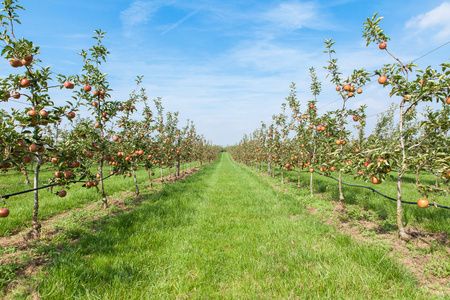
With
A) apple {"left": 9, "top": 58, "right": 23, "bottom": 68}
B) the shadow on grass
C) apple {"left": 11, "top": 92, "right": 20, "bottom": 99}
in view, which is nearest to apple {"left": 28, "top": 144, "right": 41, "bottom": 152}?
apple {"left": 11, "top": 92, "right": 20, "bottom": 99}

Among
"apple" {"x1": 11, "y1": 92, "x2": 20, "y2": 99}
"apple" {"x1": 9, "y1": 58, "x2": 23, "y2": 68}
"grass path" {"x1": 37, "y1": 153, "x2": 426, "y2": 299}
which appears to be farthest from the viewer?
"apple" {"x1": 11, "y1": 92, "x2": 20, "y2": 99}

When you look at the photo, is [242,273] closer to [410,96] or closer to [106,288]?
[106,288]

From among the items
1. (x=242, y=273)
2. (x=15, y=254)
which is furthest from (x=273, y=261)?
(x=15, y=254)

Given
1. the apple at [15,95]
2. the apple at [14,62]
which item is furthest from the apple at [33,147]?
the apple at [14,62]

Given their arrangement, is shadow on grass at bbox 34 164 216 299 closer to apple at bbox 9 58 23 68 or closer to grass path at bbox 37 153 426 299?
grass path at bbox 37 153 426 299

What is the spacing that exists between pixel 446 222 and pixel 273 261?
4.56m

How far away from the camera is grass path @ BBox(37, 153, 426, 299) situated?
2951mm

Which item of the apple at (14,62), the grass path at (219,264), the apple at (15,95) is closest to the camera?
the grass path at (219,264)

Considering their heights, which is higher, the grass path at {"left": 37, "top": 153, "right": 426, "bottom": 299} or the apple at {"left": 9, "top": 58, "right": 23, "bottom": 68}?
the apple at {"left": 9, "top": 58, "right": 23, "bottom": 68}

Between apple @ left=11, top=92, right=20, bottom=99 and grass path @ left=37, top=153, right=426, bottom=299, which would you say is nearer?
grass path @ left=37, top=153, right=426, bottom=299

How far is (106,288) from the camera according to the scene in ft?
9.82

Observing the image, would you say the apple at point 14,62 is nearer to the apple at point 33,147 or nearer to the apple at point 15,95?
the apple at point 15,95

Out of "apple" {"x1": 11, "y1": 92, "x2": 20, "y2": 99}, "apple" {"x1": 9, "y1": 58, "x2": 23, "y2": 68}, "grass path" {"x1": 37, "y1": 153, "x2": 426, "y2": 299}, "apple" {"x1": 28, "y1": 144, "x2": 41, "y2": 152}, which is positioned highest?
"apple" {"x1": 9, "y1": 58, "x2": 23, "y2": 68}

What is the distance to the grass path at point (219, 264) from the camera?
295cm
